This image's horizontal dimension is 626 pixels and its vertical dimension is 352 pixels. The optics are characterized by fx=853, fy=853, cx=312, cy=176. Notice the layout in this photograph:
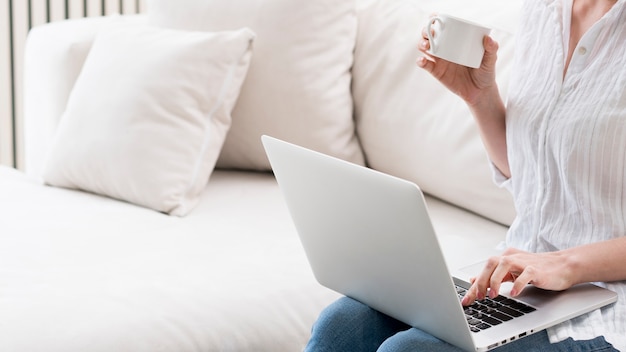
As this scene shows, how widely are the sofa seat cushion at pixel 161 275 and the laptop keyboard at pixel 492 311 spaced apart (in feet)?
1.28

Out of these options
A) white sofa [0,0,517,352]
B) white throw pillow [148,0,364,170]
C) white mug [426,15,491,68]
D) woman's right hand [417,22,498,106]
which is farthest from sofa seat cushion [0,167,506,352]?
white mug [426,15,491,68]

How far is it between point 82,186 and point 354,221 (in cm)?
101

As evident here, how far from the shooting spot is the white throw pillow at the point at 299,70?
1.90 meters

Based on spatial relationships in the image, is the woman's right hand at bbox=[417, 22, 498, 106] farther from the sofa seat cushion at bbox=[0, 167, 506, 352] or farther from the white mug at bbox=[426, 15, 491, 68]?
the sofa seat cushion at bbox=[0, 167, 506, 352]

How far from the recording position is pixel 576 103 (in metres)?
1.17

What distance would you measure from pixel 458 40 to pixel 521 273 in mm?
326

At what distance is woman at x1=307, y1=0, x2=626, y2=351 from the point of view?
1050 mm

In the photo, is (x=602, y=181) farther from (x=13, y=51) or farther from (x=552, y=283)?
(x=13, y=51)

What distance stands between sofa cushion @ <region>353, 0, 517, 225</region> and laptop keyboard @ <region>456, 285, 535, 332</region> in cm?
54

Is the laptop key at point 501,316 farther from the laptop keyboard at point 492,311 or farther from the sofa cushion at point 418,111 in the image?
the sofa cushion at point 418,111

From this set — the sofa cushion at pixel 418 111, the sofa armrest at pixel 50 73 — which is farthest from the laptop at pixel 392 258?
the sofa armrest at pixel 50 73

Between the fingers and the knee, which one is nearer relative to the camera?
the fingers

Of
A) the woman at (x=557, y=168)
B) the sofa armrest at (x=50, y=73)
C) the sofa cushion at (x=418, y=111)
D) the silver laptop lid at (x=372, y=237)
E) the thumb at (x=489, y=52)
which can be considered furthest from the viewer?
the sofa armrest at (x=50, y=73)

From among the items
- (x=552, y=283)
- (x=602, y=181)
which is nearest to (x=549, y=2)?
(x=602, y=181)
